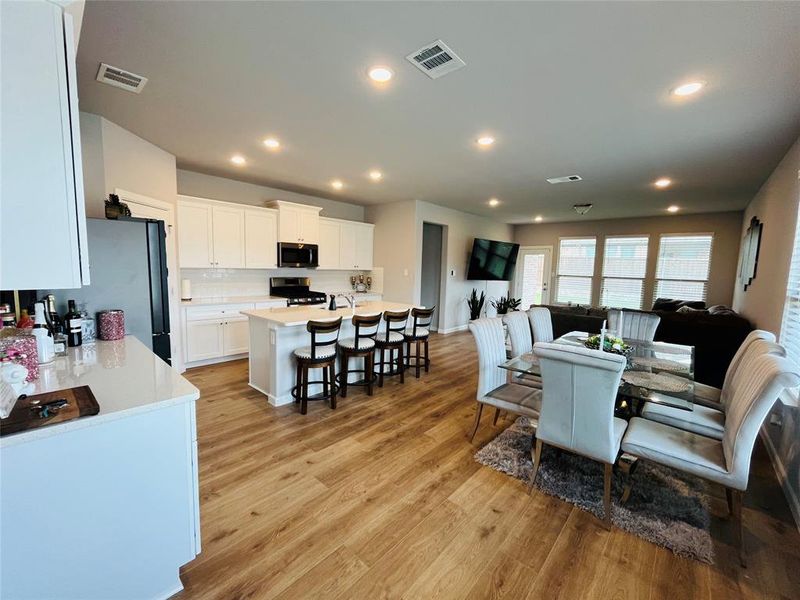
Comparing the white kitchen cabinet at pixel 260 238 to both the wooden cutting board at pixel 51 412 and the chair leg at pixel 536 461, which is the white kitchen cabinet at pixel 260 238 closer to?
the wooden cutting board at pixel 51 412

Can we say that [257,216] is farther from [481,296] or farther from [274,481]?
[481,296]

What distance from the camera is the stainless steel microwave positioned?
5.35 m

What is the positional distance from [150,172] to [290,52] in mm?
2566

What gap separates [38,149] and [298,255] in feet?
14.7

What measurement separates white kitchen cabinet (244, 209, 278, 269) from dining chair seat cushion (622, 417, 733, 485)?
15.9 ft

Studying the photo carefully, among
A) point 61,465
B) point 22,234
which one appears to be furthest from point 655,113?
point 61,465

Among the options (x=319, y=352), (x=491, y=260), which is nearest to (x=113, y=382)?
(x=319, y=352)

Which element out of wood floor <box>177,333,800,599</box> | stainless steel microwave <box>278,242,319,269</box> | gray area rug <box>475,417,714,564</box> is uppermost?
stainless steel microwave <box>278,242,319,269</box>

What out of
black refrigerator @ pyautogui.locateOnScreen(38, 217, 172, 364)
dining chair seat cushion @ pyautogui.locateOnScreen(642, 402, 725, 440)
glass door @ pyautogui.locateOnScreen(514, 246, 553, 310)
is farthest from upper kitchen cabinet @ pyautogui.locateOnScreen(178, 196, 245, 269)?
glass door @ pyautogui.locateOnScreen(514, 246, 553, 310)

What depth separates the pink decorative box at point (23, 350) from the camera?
1478 millimetres

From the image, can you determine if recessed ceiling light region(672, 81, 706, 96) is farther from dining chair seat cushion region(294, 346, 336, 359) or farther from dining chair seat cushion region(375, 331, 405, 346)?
dining chair seat cushion region(294, 346, 336, 359)

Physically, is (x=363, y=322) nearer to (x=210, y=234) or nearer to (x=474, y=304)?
(x=210, y=234)

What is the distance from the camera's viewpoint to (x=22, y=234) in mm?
1087

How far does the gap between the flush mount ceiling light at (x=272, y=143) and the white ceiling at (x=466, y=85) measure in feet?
0.35
